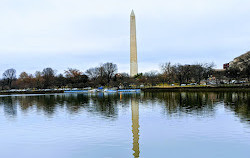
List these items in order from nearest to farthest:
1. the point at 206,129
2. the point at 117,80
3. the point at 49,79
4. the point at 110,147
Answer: the point at 110,147
the point at 206,129
the point at 117,80
the point at 49,79

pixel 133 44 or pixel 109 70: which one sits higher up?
pixel 133 44

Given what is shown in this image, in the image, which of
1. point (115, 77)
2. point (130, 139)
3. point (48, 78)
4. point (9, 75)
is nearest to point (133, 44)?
point (115, 77)

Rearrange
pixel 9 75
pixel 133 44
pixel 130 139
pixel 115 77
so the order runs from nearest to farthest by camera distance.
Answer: pixel 130 139 < pixel 133 44 < pixel 115 77 < pixel 9 75

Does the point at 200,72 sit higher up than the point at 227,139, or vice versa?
the point at 200,72

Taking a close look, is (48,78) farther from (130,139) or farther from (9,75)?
(130,139)

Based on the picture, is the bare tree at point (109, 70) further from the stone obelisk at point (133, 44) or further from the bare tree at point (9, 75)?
the bare tree at point (9, 75)

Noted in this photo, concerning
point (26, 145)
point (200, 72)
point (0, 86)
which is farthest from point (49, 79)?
point (26, 145)

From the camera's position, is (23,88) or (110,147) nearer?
(110,147)

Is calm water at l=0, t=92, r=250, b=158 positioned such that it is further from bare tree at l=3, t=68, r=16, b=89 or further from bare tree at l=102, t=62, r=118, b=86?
bare tree at l=3, t=68, r=16, b=89

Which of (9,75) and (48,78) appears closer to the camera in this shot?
(48,78)

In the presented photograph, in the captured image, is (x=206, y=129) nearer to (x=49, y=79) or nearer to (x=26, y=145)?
(x=26, y=145)

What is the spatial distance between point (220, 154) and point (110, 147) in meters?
3.82

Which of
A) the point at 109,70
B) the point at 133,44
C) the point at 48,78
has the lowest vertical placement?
the point at 48,78

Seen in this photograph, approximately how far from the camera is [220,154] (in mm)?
8438
